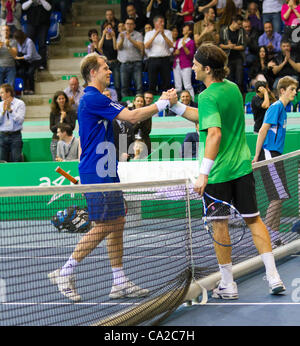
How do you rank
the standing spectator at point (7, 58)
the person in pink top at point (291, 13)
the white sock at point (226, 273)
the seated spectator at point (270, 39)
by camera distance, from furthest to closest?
the standing spectator at point (7, 58) < the seated spectator at point (270, 39) < the person in pink top at point (291, 13) < the white sock at point (226, 273)

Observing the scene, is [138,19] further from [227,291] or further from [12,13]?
[227,291]

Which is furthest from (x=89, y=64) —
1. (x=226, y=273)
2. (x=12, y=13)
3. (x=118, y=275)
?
(x=12, y=13)

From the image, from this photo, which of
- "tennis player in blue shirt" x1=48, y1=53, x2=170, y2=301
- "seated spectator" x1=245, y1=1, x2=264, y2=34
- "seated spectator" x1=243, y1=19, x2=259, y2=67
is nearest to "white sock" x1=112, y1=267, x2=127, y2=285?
"tennis player in blue shirt" x1=48, y1=53, x2=170, y2=301

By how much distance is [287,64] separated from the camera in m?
15.1

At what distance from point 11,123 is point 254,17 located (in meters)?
6.54

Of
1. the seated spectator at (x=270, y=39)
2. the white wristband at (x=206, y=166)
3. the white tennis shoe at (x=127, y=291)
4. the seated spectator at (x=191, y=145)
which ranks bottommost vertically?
the white tennis shoe at (x=127, y=291)

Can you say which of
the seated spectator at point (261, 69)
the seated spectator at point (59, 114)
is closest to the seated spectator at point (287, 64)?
the seated spectator at point (261, 69)

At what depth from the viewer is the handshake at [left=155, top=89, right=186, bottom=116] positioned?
6.11 metres

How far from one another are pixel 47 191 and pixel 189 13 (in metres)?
13.0

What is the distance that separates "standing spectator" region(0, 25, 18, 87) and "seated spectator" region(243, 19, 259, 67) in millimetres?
5292

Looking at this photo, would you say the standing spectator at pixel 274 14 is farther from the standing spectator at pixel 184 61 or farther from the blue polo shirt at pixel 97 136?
the blue polo shirt at pixel 97 136

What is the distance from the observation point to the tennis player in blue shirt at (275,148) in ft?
27.7

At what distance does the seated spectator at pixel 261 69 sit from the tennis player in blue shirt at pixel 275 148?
20.5 feet
